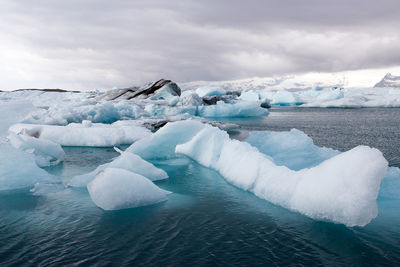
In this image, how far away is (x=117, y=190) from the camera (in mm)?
4840

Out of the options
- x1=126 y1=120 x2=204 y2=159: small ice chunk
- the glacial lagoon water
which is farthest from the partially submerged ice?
x1=126 y1=120 x2=204 y2=159: small ice chunk

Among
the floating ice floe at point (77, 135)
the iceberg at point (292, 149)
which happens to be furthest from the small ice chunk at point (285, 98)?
the iceberg at point (292, 149)

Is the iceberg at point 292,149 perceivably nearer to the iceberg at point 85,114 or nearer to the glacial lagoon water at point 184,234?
the glacial lagoon water at point 184,234

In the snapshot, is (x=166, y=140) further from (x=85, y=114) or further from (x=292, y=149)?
(x=85, y=114)

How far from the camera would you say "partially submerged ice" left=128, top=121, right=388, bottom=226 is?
3941mm

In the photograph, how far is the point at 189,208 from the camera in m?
5.02

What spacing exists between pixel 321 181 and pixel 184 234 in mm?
1952

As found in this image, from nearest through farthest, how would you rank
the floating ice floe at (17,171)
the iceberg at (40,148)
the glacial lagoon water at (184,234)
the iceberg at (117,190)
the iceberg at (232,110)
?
1. the glacial lagoon water at (184,234)
2. the iceberg at (117,190)
3. the floating ice floe at (17,171)
4. the iceberg at (40,148)
5. the iceberg at (232,110)

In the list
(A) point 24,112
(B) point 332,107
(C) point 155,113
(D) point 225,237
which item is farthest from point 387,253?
(B) point 332,107

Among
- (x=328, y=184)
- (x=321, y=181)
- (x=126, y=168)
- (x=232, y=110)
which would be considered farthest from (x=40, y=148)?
(x=232, y=110)

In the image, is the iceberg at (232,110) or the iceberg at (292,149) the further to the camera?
the iceberg at (232,110)

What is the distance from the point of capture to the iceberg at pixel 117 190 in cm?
479

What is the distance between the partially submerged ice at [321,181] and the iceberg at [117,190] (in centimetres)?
199

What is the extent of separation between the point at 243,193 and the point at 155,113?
65.2ft
